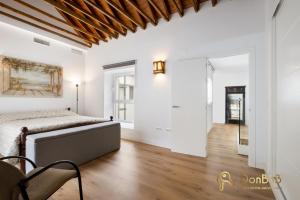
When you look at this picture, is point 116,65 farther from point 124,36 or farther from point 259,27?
point 259,27

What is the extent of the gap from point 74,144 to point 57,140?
11.5 inches

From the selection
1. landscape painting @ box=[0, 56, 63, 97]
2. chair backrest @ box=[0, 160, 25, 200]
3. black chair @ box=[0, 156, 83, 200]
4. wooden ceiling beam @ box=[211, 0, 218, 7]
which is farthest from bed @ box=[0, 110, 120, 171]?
wooden ceiling beam @ box=[211, 0, 218, 7]

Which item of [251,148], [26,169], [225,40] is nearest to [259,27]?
[225,40]

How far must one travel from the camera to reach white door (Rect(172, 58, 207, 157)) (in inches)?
117

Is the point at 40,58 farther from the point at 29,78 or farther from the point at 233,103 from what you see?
the point at 233,103

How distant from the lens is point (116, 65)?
4.35 m

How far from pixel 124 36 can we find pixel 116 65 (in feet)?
2.87

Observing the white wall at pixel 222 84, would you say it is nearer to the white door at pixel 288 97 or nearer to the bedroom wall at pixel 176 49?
the bedroom wall at pixel 176 49

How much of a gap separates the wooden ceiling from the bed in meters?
2.42

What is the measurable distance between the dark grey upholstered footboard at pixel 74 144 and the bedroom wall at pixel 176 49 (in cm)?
104

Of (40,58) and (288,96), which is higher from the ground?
(40,58)

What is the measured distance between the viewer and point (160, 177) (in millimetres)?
2148

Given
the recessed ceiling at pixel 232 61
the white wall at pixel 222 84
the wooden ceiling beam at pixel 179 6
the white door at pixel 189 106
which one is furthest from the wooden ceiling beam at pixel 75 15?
the white wall at pixel 222 84

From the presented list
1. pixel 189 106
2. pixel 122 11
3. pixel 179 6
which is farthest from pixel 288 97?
pixel 122 11
